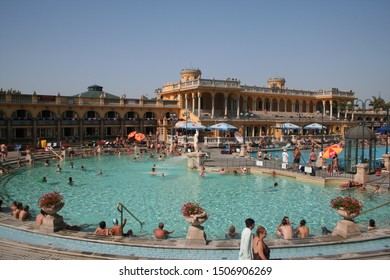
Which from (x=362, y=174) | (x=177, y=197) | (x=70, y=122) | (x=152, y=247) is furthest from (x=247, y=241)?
(x=70, y=122)

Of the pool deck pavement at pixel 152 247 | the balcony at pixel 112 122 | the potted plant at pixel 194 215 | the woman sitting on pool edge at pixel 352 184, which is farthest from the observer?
the balcony at pixel 112 122

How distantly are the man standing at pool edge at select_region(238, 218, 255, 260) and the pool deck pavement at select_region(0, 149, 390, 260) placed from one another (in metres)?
1.63

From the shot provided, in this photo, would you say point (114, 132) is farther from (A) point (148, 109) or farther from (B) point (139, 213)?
(B) point (139, 213)

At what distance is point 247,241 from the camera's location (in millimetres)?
7172

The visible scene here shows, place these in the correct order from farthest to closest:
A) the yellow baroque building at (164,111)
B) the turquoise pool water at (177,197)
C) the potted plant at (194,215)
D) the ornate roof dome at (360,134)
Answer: the yellow baroque building at (164,111)
the ornate roof dome at (360,134)
the turquoise pool water at (177,197)
the potted plant at (194,215)

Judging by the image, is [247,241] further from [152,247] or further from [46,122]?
[46,122]

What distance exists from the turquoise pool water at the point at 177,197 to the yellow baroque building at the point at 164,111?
14.4 meters

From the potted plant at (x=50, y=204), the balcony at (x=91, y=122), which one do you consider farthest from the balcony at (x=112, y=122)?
the potted plant at (x=50, y=204)

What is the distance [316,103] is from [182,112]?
1140 inches

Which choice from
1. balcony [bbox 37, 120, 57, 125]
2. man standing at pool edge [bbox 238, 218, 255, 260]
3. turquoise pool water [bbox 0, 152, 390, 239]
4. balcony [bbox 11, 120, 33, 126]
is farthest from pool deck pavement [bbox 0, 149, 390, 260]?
balcony [bbox 37, 120, 57, 125]

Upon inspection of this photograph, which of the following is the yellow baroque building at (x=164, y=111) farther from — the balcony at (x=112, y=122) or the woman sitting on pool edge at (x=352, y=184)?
the woman sitting on pool edge at (x=352, y=184)

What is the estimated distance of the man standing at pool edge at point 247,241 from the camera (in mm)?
7117

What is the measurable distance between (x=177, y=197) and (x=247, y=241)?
1158 centimetres

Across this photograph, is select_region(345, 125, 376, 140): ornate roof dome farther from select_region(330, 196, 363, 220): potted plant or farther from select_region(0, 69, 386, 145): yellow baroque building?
select_region(0, 69, 386, 145): yellow baroque building
